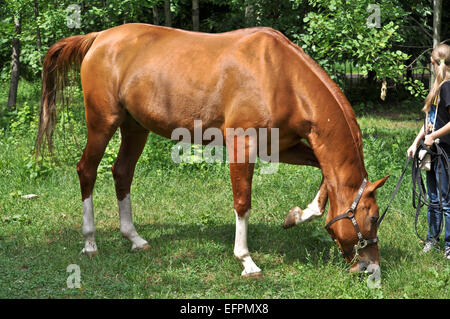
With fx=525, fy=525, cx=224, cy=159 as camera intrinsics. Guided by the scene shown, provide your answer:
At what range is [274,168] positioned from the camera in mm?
7137

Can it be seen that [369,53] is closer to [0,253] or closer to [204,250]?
[204,250]

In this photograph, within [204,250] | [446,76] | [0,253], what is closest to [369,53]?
[446,76]

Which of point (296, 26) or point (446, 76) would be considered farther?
point (296, 26)

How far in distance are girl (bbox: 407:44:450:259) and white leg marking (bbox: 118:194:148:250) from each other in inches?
108

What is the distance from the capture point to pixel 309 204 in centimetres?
462

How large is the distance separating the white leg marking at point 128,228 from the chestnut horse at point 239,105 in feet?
0.03

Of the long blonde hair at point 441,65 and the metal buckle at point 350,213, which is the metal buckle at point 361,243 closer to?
the metal buckle at point 350,213

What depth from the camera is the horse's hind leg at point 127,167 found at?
5293mm

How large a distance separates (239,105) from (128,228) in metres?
1.82

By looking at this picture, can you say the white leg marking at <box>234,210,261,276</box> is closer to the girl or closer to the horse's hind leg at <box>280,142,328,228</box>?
the horse's hind leg at <box>280,142,328,228</box>

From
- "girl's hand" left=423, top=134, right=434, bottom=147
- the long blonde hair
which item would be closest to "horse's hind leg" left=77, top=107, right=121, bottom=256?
"girl's hand" left=423, top=134, right=434, bottom=147

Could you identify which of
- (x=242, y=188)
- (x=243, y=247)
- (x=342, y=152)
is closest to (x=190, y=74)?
(x=242, y=188)

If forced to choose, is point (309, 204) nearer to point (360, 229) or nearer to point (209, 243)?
point (360, 229)
